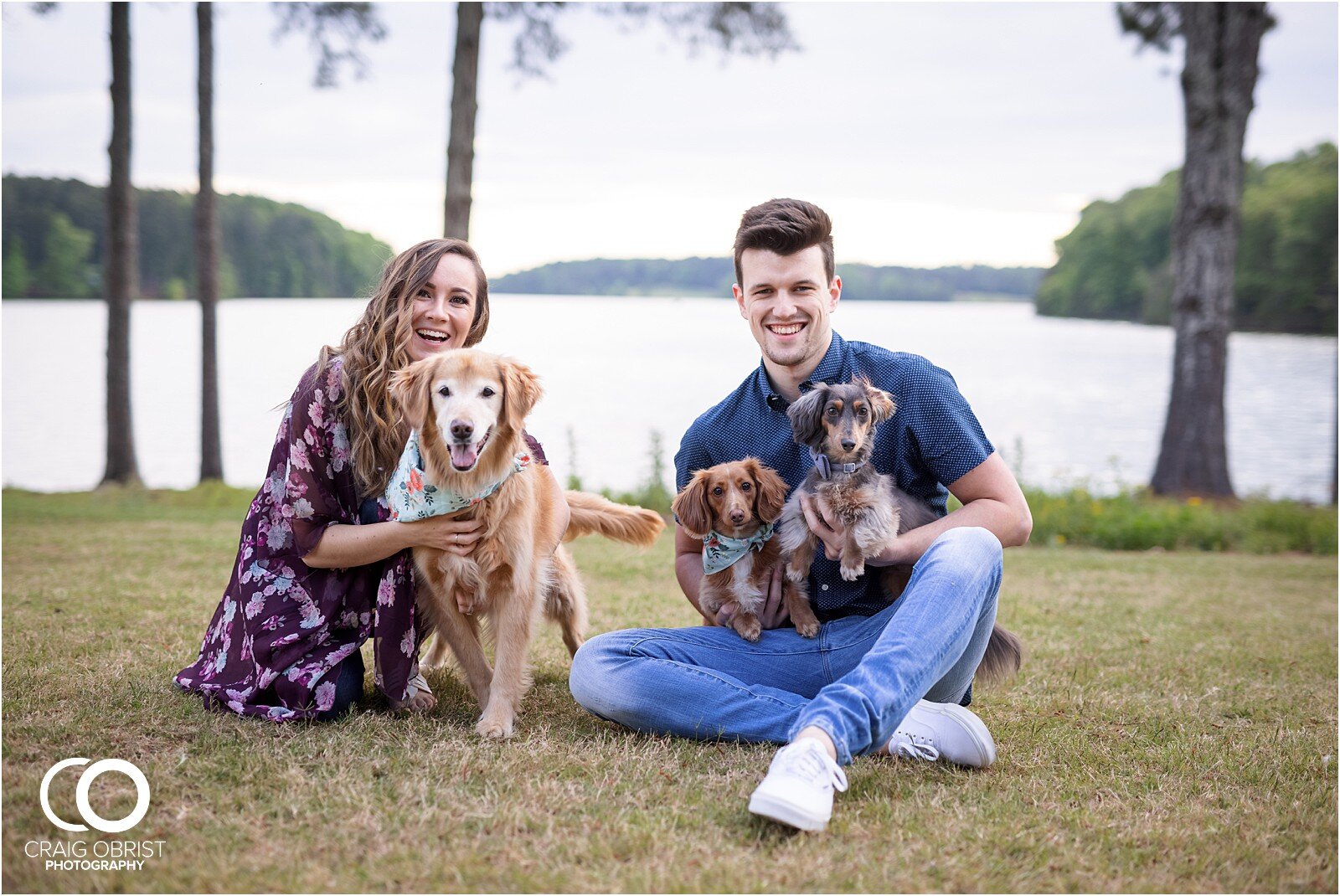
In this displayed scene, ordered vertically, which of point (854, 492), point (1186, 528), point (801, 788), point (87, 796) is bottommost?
point (1186, 528)

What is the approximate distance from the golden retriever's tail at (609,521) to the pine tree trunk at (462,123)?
19.2ft

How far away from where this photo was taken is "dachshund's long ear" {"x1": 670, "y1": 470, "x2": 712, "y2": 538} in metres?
3.60

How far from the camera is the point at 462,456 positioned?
3184mm

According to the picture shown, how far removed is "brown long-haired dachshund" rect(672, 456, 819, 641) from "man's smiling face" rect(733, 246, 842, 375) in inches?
18.2

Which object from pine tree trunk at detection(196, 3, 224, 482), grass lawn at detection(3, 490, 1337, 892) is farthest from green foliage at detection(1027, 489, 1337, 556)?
pine tree trunk at detection(196, 3, 224, 482)

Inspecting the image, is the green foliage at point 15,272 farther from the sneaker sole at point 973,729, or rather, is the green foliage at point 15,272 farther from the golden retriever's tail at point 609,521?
the sneaker sole at point 973,729

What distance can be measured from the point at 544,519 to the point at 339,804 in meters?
1.39

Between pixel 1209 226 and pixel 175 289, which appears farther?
pixel 175 289

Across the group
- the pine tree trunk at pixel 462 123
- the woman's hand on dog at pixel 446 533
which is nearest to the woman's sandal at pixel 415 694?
the woman's hand on dog at pixel 446 533

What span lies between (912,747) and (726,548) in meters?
0.97

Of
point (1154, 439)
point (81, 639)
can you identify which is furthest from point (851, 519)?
point (1154, 439)

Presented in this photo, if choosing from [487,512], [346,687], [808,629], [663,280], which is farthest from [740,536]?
[663,280]

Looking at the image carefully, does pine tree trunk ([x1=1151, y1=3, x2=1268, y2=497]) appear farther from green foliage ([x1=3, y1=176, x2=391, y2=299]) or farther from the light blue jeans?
green foliage ([x1=3, y1=176, x2=391, y2=299])

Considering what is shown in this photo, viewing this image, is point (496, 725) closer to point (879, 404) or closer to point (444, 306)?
point (444, 306)
